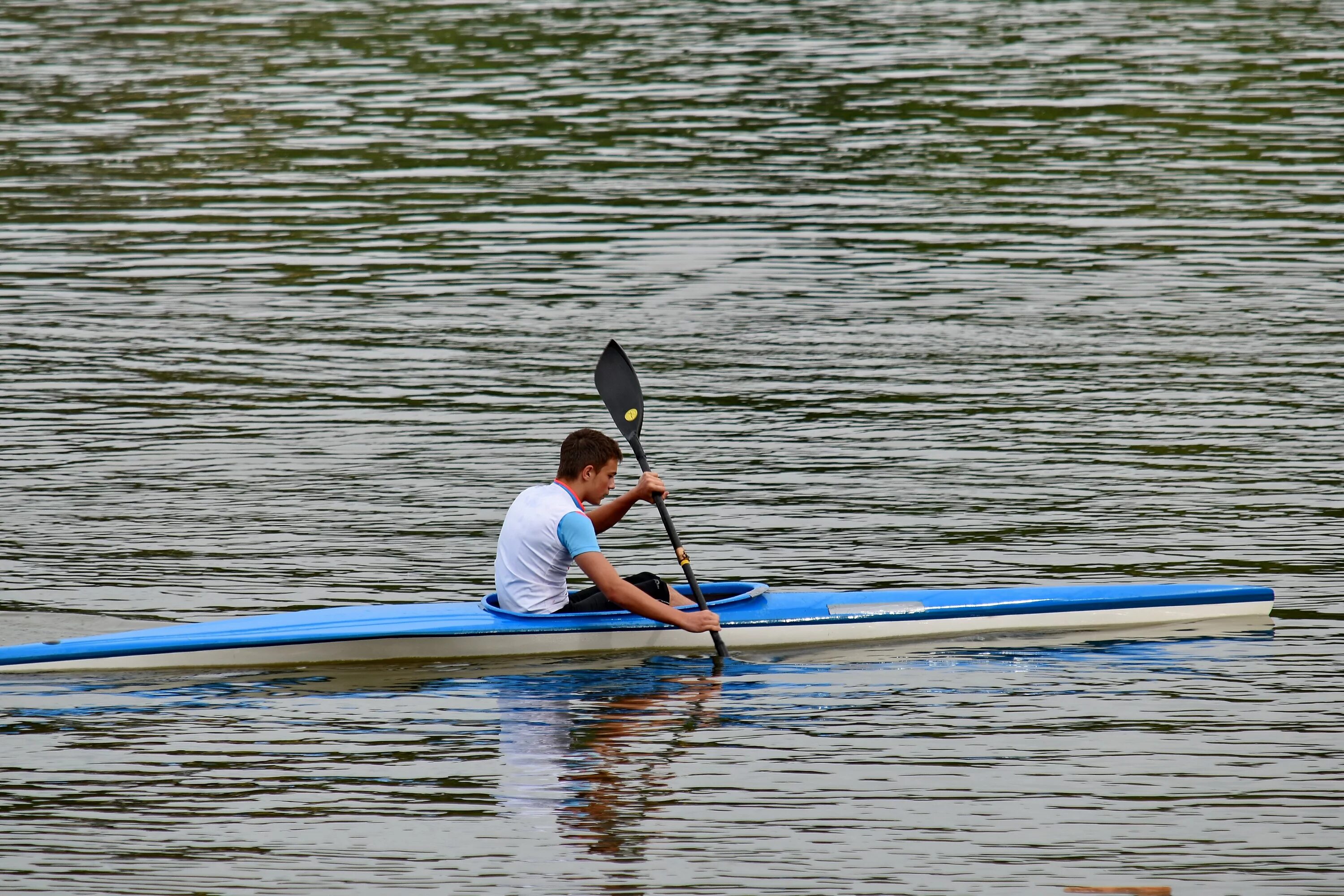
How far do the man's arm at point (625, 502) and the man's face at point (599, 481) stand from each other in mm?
168

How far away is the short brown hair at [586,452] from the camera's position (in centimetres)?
990

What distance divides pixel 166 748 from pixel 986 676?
13.2 feet

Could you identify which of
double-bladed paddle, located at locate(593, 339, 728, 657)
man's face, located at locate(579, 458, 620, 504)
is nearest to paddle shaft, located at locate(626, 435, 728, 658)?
man's face, located at locate(579, 458, 620, 504)

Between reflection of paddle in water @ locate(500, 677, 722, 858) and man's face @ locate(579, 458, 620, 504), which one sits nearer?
reflection of paddle in water @ locate(500, 677, 722, 858)

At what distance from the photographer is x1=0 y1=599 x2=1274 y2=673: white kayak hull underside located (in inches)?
392

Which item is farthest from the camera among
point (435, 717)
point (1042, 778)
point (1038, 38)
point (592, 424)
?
point (1038, 38)

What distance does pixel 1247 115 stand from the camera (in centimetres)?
2894

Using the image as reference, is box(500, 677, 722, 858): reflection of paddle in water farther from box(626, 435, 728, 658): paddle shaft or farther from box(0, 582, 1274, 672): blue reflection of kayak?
box(0, 582, 1274, 672): blue reflection of kayak

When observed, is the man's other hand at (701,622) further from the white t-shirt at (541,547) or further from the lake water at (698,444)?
the white t-shirt at (541,547)

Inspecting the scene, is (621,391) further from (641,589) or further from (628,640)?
(628,640)

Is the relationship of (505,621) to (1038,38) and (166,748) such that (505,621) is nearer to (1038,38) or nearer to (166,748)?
(166,748)

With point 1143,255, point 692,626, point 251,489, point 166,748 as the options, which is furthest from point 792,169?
point 166,748

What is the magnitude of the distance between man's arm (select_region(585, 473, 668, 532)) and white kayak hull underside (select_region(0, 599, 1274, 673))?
0.63 m

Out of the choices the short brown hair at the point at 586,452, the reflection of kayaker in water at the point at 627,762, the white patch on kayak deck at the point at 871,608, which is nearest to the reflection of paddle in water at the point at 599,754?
the reflection of kayaker in water at the point at 627,762
